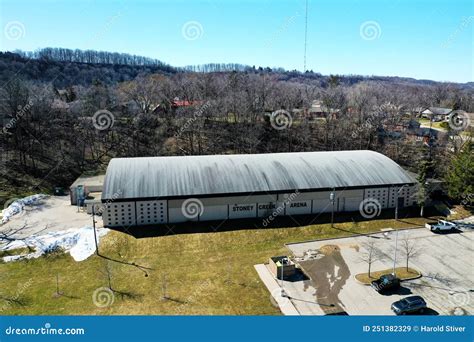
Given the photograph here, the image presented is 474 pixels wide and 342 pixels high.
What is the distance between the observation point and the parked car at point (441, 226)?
3462cm

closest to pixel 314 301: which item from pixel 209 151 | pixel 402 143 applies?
pixel 209 151

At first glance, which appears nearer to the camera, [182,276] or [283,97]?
[182,276]

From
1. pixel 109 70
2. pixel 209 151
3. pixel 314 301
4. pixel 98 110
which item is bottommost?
pixel 314 301

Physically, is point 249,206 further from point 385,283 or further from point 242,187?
point 385,283

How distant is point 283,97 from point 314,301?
6106 centimetres

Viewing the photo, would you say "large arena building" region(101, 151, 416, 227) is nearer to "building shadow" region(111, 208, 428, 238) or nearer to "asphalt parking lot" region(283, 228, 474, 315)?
"building shadow" region(111, 208, 428, 238)

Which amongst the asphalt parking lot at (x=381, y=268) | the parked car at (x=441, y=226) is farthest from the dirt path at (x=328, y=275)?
the parked car at (x=441, y=226)

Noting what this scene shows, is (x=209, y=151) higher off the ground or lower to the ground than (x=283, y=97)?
lower

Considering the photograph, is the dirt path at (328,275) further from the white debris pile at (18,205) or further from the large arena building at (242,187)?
the white debris pile at (18,205)

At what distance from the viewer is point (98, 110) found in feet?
226

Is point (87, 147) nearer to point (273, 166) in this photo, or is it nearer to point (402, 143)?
point (273, 166)

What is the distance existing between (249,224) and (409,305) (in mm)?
16044

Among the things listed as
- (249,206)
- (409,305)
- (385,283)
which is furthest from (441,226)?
(249,206)

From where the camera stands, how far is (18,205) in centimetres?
3988
